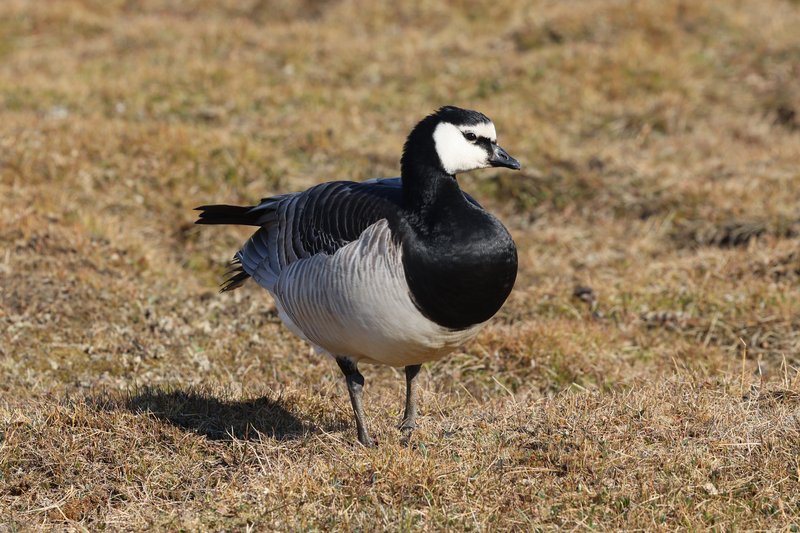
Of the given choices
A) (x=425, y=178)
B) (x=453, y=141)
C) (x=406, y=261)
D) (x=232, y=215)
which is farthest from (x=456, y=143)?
(x=232, y=215)

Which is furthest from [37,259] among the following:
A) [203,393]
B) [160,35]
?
[160,35]

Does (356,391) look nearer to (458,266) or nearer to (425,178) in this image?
(458,266)

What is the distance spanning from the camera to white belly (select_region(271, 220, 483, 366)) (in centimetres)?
Answer: 480

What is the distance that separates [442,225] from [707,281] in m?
3.95

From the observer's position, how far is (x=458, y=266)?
15.6 feet

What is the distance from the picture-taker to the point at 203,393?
601cm

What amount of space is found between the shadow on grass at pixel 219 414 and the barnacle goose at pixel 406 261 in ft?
1.63

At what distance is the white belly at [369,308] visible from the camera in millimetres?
4805

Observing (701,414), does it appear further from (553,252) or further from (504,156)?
(553,252)

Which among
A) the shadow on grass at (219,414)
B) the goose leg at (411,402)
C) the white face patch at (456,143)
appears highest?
the white face patch at (456,143)

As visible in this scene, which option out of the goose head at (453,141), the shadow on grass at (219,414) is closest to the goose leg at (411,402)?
the shadow on grass at (219,414)

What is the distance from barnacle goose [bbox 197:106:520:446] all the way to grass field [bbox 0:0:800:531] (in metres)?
0.53

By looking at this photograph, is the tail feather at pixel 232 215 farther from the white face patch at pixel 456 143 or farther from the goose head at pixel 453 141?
the white face patch at pixel 456 143

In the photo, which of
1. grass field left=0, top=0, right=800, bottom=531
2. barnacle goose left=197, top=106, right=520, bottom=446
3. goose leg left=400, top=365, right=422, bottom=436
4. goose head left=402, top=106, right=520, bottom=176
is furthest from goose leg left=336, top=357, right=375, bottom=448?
goose head left=402, top=106, right=520, bottom=176
